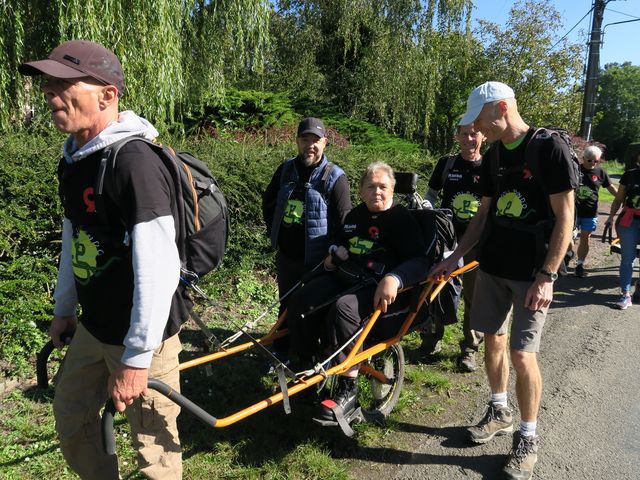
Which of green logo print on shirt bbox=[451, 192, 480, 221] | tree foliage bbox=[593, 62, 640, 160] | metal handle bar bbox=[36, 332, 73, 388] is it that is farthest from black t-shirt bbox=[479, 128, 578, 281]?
tree foliage bbox=[593, 62, 640, 160]

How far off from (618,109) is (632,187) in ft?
260

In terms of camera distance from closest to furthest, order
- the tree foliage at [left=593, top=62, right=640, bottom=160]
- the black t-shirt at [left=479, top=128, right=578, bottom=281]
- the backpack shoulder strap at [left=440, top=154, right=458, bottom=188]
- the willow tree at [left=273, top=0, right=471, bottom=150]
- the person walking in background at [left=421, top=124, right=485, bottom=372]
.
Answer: the black t-shirt at [left=479, top=128, right=578, bottom=281], the person walking in background at [left=421, top=124, right=485, bottom=372], the backpack shoulder strap at [left=440, top=154, right=458, bottom=188], the willow tree at [left=273, top=0, right=471, bottom=150], the tree foliage at [left=593, top=62, right=640, bottom=160]

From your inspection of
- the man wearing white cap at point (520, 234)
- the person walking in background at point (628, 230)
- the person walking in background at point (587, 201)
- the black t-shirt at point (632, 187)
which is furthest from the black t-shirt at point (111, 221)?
the person walking in background at point (587, 201)

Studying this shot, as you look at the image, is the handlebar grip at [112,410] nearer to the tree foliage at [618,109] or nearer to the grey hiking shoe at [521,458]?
the grey hiking shoe at [521,458]

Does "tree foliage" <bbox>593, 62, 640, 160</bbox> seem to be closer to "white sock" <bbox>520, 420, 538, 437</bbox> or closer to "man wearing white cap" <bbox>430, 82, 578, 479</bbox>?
"man wearing white cap" <bbox>430, 82, 578, 479</bbox>

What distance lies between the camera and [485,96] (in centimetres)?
313

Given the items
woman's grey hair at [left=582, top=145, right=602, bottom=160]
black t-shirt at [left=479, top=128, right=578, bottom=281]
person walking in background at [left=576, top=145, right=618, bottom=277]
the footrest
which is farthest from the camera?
person walking in background at [left=576, top=145, right=618, bottom=277]

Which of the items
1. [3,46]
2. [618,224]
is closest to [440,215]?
[618,224]

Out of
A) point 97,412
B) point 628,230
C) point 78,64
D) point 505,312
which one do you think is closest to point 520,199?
point 505,312

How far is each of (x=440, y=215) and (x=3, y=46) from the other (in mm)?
5080

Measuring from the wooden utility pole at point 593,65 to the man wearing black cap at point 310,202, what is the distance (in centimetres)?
1414

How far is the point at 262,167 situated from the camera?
6445 mm

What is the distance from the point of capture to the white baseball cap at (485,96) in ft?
10.2

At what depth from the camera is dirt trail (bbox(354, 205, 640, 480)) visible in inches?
Answer: 132
